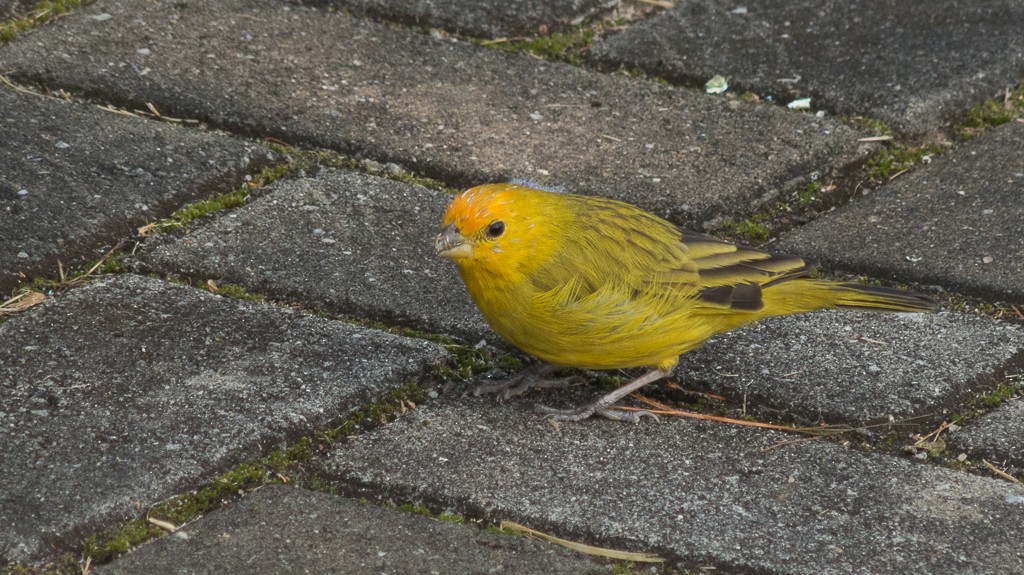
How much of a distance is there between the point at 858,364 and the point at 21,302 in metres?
2.28

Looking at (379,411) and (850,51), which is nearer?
(379,411)

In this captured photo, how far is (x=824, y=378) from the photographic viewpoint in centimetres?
350

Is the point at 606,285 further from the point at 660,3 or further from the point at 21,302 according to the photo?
the point at 660,3

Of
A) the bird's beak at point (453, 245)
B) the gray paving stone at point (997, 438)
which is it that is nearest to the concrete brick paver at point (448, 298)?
the gray paving stone at point (997, 438)

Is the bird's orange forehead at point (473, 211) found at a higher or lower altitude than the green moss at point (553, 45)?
lower

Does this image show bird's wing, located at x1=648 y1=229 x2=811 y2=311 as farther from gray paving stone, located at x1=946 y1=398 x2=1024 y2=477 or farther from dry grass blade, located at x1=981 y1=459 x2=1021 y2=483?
dry grass blade, located at x1=981 y1=459 x2=1021 y2=483

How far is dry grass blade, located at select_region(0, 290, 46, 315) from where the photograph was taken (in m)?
3.39

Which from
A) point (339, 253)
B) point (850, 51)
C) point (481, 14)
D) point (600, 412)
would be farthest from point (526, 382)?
point (850, 51)

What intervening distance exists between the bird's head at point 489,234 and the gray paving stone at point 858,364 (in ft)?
1.94

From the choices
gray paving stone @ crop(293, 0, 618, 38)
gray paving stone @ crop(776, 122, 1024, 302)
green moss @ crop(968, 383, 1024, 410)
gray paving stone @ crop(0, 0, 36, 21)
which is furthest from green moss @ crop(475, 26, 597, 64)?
green moss @ crop(968, 383, 1024, 410)

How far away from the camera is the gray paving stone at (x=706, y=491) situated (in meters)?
2.80

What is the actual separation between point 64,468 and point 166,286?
87cm

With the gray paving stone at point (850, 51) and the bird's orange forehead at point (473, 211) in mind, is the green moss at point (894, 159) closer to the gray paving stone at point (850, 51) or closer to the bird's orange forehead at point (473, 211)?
the gray paving stone at point (850, 51)

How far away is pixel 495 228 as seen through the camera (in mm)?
3439
